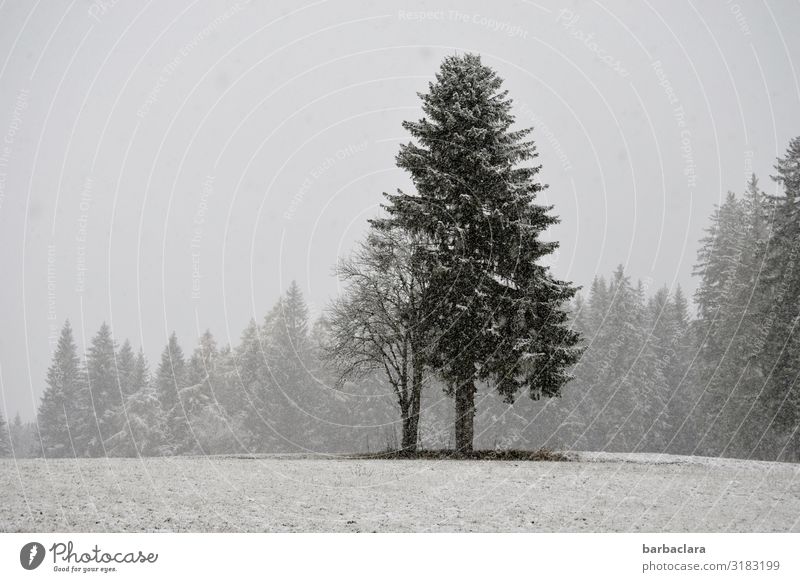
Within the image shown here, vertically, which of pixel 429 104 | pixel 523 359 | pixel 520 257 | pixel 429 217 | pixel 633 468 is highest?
pixel 429 104

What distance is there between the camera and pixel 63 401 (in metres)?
67.0

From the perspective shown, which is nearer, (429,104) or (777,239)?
(429,104)

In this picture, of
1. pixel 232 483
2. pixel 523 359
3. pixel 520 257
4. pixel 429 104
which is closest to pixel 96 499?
pixel 232 483

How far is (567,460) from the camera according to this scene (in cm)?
2173

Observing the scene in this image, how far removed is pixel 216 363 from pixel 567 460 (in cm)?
5000

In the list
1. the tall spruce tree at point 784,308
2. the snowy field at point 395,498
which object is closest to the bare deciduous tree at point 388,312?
the snowy field at point 395,498

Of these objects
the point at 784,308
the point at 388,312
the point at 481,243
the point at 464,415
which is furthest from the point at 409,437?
the point at 784,308

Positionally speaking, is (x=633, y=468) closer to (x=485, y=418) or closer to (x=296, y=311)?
(x=485, y=418)

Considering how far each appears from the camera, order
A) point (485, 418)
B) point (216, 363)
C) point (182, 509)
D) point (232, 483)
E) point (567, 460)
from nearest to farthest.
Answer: point (182, 509) < point (232, 483) < point (567, 460) < point (485, 418) < point (216, 363)

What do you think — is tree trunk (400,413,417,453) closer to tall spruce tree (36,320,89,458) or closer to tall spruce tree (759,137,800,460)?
tall spruce tree (759,137,800,460)

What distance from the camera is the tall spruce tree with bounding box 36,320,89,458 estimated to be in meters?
66.2
